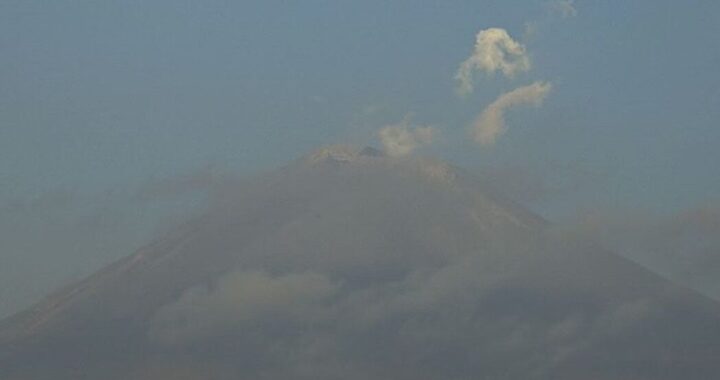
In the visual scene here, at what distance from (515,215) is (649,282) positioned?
20.7 metres

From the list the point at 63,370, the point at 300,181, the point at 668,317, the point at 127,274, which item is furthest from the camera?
the point at 300,181

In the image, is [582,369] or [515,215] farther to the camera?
[515,215]

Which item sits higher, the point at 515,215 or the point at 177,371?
the point at 515,215

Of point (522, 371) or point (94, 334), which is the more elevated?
point (94, 334)

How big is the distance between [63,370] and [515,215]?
6609 cm

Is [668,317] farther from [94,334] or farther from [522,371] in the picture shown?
[94,334]

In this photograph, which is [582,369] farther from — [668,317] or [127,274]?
[127,274]

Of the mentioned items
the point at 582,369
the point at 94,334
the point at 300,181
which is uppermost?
the point at 300,181

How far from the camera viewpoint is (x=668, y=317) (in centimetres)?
15962

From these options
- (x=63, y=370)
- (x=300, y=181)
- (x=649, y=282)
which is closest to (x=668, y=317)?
(x=649, y=282)

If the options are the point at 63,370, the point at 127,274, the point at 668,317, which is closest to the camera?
the point at 63,370

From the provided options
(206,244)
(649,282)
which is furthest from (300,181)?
(649,282)

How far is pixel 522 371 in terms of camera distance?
149m

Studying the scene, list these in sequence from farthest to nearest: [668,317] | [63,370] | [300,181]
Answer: [300,181]
[668,317]
[63,370]
